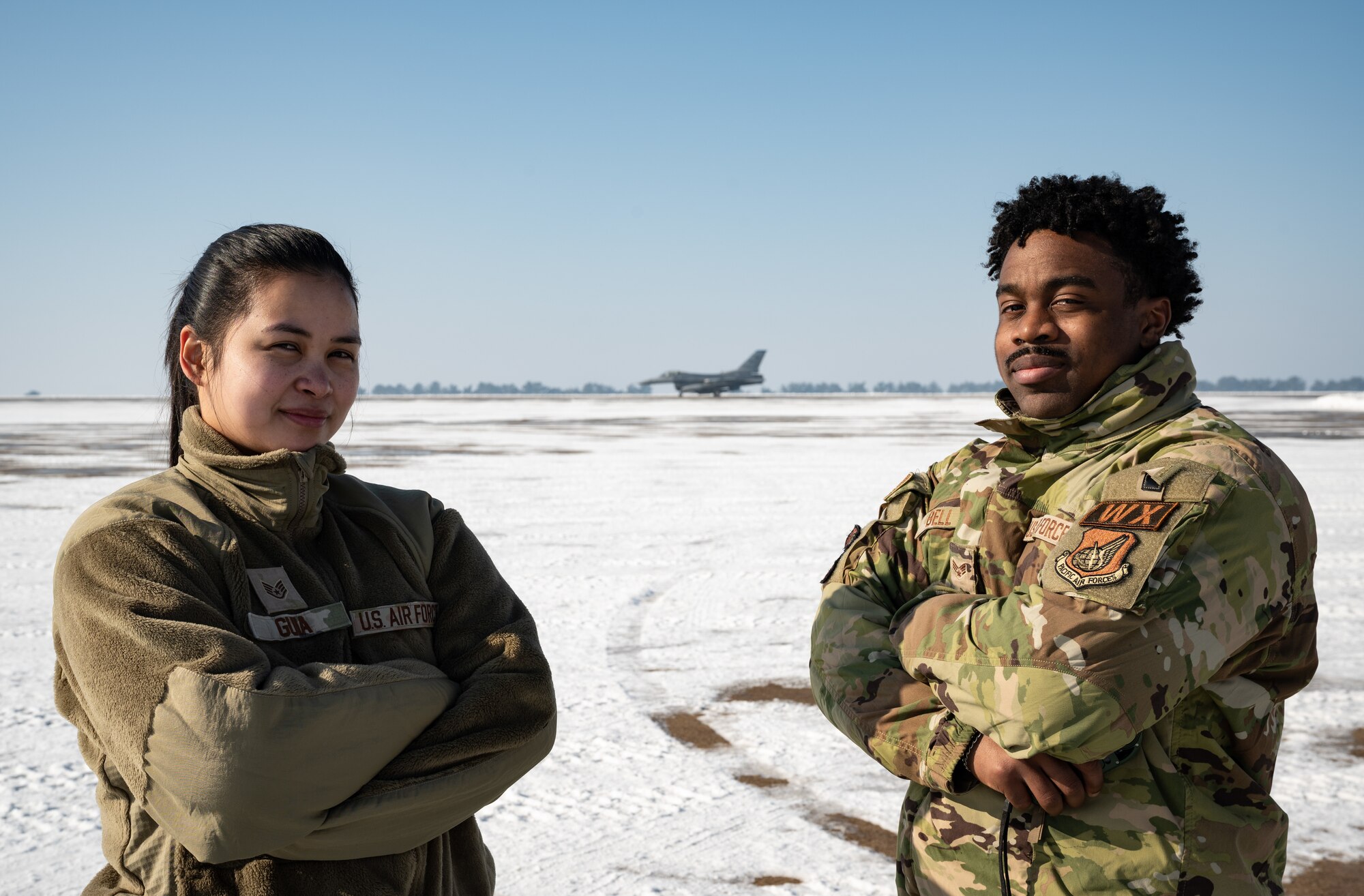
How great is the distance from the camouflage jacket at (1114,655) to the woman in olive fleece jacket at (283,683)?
0.74 m

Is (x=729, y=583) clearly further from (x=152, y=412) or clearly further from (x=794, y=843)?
(x=152, y=412)

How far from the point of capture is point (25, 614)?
668cm

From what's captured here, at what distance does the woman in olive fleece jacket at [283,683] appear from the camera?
1.35 meters

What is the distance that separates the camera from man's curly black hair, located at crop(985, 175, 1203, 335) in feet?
6.16

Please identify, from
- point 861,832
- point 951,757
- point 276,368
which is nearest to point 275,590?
point 276,368

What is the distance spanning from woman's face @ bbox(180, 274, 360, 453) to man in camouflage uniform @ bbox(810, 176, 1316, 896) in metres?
1.13

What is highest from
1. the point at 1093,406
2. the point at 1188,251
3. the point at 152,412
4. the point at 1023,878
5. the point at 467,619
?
the point at 1188,251

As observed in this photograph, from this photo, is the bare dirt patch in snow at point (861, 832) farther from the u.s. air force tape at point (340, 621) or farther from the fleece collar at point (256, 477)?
the fleece collar at point (256, 477)

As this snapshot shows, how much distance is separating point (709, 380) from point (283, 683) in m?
76.7

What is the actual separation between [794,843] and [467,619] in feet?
7.71

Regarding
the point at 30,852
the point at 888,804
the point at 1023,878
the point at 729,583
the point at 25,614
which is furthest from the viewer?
the point at 729,583

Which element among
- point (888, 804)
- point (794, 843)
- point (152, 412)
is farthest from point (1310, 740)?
point (152, 412)

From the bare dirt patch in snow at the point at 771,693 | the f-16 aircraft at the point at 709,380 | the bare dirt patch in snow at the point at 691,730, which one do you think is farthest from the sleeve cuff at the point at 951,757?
the f-16 aircraft at the point at 709,380

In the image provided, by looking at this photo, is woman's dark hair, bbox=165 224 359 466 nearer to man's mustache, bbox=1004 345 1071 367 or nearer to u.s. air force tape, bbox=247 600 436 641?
u.s. air force tape, bbox=247 600 436 641
